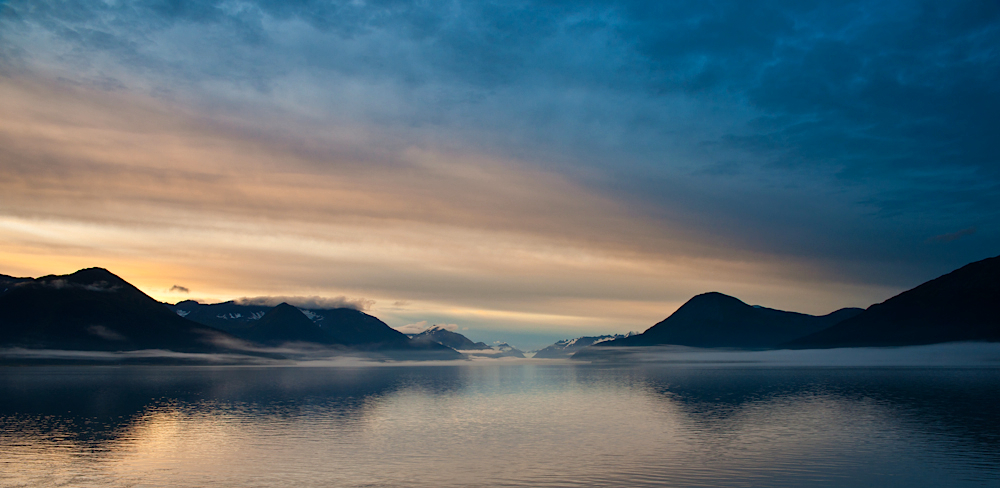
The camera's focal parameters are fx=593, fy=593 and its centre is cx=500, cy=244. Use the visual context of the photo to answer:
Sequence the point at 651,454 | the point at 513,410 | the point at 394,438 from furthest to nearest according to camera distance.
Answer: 1. the point at 513,410
2. the point at 394,438
3. the point at 651,454

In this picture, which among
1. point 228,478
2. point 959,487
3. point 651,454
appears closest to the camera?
point 959,487

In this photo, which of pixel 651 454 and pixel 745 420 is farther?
pixel 745 420

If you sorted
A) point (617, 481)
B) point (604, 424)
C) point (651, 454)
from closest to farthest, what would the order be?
point (617, 481), point (651, 454), point (604, 424)

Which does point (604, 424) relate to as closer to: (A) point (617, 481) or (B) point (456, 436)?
(B) point (456, 436)

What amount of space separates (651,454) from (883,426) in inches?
Answer: 1351

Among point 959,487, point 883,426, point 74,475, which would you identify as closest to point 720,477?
point 959,487

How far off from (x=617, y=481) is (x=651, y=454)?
12.1 metres

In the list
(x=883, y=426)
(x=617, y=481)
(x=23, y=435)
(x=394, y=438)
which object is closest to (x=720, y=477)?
(x=617, y=481)

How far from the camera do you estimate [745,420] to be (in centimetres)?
7456

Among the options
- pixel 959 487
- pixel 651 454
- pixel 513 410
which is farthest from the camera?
pixel 513 410

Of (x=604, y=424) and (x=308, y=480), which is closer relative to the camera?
(x=308, y=480)

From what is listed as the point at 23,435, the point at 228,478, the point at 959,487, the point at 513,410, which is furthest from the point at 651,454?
the point at 23,435

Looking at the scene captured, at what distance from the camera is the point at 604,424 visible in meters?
72.8

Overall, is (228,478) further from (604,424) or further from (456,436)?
(604,424)
